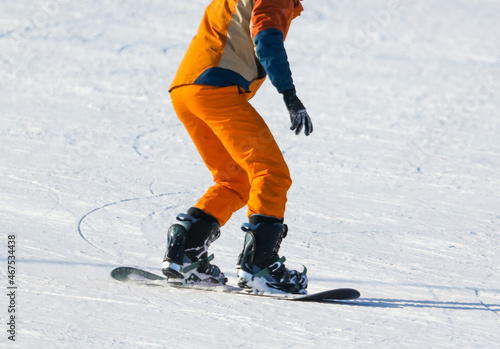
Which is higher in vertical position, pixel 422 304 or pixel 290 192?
pixel 290 192

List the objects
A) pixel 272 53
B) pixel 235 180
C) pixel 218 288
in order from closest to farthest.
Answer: pixel 272 53, pixel 218 288, pixel 235 180

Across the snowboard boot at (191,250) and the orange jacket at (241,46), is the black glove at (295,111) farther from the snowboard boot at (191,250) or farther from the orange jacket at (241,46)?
the snowboard boot at (191,250)

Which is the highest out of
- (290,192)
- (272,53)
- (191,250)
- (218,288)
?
(272,53)

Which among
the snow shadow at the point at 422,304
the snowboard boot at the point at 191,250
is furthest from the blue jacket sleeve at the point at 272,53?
the snow shadow at the point at 422,304

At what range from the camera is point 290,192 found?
18.3 ft

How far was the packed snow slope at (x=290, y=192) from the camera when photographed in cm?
295

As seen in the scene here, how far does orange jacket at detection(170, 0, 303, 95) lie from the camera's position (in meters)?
3.18

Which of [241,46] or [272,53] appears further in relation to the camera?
[241,46]

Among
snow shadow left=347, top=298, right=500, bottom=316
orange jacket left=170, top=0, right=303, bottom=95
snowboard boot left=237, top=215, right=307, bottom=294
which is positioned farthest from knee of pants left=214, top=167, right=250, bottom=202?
snow shadow left=347, top=298, right=500, bottom=316

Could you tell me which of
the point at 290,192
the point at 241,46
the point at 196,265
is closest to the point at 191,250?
the point at 196,265

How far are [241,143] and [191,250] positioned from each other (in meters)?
0.59

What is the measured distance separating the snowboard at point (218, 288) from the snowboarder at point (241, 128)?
5 cm

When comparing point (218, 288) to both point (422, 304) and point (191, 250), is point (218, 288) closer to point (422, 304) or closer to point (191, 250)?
point (191, 250)

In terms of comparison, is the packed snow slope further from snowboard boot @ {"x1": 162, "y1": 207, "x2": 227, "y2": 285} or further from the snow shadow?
snowboard boot @ {"x1": 162, "y1": 207, "x2": 227, "y2": 285}
